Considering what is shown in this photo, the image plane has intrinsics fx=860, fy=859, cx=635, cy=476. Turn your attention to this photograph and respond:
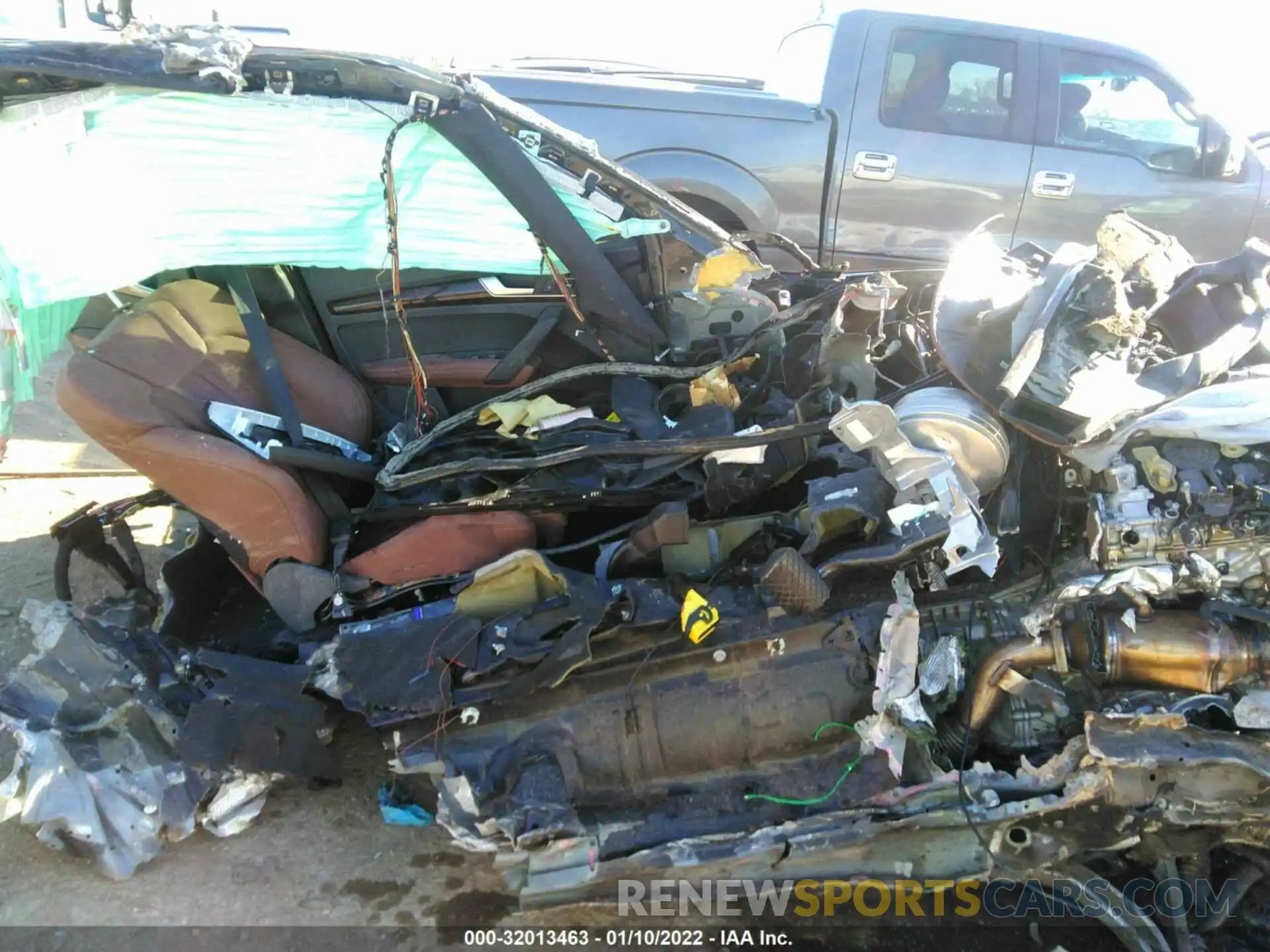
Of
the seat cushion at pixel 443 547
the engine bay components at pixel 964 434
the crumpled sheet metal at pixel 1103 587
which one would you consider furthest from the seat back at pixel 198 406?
the crumpled sheet metal at pixel 1103 587

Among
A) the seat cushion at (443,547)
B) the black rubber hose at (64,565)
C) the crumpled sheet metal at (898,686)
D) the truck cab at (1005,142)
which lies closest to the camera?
the crumpled sheet metal at (898,686)

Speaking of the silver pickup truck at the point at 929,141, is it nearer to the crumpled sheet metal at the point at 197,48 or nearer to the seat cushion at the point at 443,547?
the crumpled sheet metal at the point at 197,48

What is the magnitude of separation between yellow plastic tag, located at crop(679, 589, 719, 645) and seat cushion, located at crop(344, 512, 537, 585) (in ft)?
2.06

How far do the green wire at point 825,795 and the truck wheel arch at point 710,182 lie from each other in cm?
346

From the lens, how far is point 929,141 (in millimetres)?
5156

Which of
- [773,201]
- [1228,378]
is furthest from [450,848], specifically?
[773,201]

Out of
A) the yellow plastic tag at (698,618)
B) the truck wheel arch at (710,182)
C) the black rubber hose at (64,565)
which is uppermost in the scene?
the truck wheel arch at (710,182)

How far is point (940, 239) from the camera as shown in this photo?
5.27m

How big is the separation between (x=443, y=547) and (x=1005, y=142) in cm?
437

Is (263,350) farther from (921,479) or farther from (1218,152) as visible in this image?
(1218,152)

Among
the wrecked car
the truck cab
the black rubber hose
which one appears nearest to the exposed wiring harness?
the wrecked car

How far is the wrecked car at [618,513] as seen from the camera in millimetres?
2250

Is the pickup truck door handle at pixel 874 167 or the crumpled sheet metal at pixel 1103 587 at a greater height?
the pickup truck door handle at pixel 874 167

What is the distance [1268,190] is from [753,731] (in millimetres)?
5224
